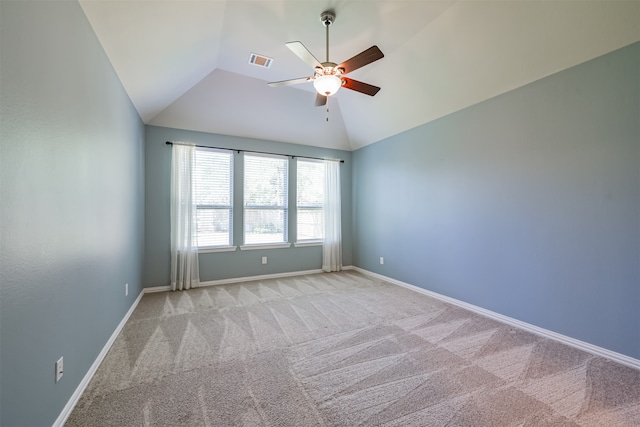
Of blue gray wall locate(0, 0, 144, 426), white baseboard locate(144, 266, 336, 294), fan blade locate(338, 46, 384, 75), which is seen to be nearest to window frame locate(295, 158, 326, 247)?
white baseboard locate(144, 266, 336, 294)

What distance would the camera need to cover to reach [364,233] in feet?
17.8

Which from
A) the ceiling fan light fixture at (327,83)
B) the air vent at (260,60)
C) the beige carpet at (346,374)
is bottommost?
the beige carpet at (346,374)

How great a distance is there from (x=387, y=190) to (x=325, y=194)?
4.22ft

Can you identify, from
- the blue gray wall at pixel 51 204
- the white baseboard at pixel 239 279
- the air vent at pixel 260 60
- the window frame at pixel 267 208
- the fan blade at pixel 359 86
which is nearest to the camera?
A: the blue gray wall at pixel 51 204

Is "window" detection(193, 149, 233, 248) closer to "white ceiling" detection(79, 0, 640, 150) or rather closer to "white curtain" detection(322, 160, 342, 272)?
"white ceiling" detection(79, 0, 640, 150)

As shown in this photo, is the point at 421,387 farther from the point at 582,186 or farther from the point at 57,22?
the point at 57,22

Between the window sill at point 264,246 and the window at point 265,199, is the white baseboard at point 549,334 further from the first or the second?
the window at point 265,199

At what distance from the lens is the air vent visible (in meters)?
3.42

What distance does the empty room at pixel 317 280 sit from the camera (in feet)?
5.08

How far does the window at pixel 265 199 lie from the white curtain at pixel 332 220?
0.85 meters

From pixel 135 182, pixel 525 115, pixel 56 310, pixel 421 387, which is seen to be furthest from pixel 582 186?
pixel 135 182

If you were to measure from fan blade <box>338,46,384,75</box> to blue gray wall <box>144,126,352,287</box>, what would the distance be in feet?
9.07

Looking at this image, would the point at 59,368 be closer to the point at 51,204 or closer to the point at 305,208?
the point at 51,204

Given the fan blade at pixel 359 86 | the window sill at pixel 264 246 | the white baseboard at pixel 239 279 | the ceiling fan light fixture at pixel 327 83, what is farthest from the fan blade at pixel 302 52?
the white baseboard at pixel 239 279
